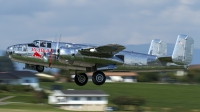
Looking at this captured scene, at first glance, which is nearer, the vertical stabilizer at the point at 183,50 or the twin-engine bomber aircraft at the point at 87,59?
the twin-engine bomber aircraft at the point at 87,59

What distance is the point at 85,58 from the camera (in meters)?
28.8

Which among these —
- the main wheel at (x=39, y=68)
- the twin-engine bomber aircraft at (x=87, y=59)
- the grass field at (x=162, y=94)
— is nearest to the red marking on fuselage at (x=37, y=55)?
the twin-engine bomber aircraft at (x=87, y=59)

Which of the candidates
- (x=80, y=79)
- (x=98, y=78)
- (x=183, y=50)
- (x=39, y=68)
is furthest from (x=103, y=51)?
(x=183, y=50)

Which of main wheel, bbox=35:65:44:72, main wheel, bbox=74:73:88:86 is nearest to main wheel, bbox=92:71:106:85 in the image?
main wheel, bbox=74:73:88:86

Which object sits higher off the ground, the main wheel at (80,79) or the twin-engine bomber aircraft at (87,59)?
the twin-engine bomber aircraft at (87,59)

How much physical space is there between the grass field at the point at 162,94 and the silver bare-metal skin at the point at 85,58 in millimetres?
63198

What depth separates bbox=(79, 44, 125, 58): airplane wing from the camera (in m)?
28.1

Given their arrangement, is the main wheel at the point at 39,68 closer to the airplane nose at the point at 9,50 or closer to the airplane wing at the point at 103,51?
the airplane nose at the point at 9,50

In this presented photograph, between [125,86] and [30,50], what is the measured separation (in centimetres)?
10122

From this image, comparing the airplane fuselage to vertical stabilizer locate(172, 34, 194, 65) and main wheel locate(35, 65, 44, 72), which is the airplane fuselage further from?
vertical stabilizer locate(172, 34, 194, 65)

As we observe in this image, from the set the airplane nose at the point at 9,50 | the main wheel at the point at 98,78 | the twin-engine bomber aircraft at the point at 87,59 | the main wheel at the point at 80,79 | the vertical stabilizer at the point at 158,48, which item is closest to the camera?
the airplane nose at the point at 9,50

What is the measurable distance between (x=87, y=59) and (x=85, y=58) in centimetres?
17

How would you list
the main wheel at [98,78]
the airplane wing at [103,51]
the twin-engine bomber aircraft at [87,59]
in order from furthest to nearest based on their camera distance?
the main wheel at [98,78] → the twin-engine bomber aircraft at [87,59] → the airplane wing at [103,51]

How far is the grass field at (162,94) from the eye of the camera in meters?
98.6
